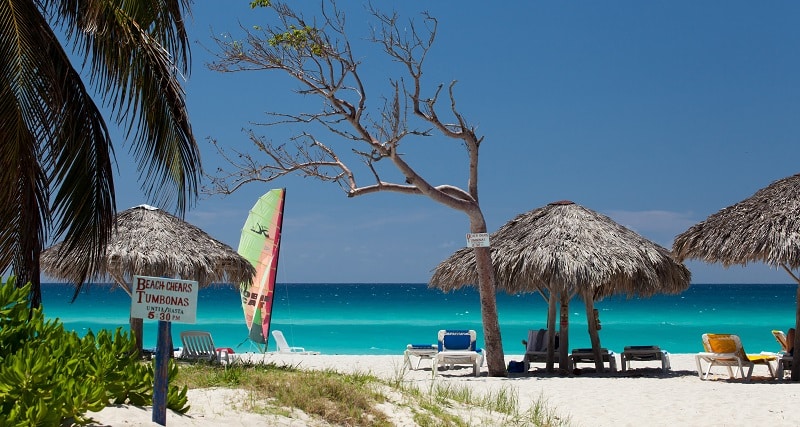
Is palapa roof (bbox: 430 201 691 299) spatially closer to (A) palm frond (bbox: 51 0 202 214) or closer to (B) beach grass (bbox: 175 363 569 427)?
(B) beach grass (bbox: 175 363 569 427)

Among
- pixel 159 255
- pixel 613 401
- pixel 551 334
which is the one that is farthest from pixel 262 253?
pixel 613 401

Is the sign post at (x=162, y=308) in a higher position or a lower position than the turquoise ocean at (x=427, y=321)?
lower

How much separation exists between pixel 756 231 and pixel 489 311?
12.3 feet

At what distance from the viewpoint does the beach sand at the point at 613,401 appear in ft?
18.0

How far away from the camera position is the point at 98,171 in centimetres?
618

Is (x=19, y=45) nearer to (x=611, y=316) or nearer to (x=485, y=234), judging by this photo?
(x=485, y=234)

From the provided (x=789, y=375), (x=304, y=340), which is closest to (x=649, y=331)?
(x=304, y=340)

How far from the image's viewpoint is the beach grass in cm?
602

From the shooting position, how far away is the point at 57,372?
4.39m

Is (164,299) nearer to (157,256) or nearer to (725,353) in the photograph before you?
(157,256)

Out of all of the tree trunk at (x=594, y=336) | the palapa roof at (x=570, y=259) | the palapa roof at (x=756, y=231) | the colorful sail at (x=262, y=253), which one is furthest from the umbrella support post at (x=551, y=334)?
the colorful sail at (x=262, y=253)

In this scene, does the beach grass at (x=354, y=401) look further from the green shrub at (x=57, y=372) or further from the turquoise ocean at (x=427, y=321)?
the turquoise ocean at (x=427, y=321)

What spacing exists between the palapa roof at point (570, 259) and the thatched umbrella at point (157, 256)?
340cm

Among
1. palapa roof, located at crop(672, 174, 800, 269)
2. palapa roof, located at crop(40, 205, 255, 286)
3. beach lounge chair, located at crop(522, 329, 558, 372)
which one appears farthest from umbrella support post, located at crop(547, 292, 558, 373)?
palapa roof, located at crop(40, 205, 255, 286)
